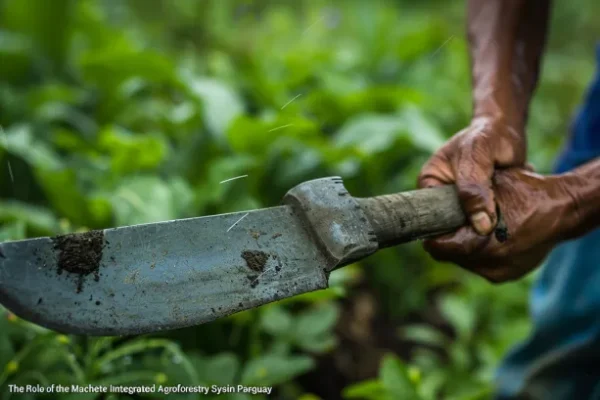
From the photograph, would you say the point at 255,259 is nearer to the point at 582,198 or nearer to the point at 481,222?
the point at 481,222

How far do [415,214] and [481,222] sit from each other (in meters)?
0.14

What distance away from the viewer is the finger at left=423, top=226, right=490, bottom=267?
1.16 metres

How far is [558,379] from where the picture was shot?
5.35ft

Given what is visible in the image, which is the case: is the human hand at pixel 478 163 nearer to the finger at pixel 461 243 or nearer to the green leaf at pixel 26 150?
the finger at pixel 461 243

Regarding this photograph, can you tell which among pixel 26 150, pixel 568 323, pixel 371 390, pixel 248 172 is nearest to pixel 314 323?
pixel 371 390

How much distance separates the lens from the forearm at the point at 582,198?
125cm

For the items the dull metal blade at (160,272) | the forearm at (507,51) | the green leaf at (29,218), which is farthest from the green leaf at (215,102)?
the dull metal blade at (160,272)

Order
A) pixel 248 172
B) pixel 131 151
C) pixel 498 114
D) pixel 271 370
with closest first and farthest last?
pixel 498 114
pixel 271 370
pixel 131 151
pixel 248 172

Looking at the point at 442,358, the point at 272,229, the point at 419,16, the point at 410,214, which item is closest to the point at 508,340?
the point at 442,358

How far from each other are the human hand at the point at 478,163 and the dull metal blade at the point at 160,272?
34cm

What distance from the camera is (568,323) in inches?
64.7

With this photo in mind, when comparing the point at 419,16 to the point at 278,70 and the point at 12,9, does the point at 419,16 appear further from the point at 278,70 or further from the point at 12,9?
the point at 12,9

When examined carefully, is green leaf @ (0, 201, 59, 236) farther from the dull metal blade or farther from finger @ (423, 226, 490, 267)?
finger @ (423, 226, 490, 267)

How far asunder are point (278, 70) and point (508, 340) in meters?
1.62
